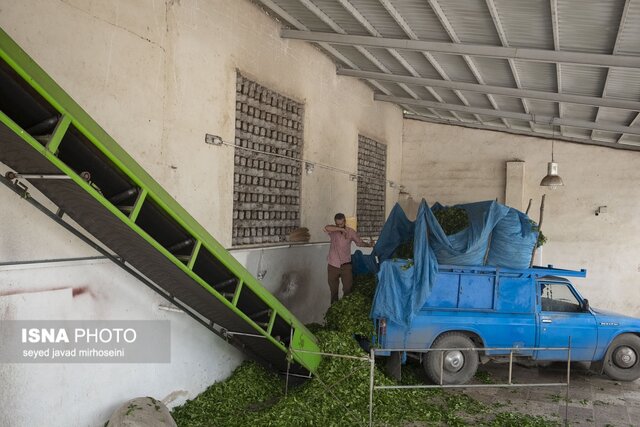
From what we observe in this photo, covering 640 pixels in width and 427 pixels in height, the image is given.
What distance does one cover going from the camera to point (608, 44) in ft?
25.7

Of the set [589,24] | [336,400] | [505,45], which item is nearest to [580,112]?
[505,45]

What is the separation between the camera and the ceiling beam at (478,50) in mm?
8094

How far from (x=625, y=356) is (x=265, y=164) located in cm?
684

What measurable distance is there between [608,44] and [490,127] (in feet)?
30.5

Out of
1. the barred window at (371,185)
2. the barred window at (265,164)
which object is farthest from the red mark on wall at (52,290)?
the barred window at (371,185)

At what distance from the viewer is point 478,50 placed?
9016mm

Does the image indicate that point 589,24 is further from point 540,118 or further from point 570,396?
point 540,118

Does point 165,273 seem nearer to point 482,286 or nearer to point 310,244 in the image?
point 482,286

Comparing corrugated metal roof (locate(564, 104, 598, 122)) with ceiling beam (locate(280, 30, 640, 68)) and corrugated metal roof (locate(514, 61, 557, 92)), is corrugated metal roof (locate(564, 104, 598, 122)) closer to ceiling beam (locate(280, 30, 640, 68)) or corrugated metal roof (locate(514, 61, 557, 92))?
corrugated metal roof (locate(514, 61, 557, 92))

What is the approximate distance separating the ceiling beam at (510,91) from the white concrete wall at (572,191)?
5749 mm

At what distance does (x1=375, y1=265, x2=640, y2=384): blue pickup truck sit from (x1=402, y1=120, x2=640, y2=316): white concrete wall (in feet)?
24.8

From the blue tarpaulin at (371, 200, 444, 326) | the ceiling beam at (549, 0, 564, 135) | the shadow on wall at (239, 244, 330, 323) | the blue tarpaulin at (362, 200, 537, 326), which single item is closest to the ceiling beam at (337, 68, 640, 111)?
the ceiling beam at (549, 0, 564, 135)

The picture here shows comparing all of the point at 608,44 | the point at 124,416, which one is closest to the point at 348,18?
the point at 608,44

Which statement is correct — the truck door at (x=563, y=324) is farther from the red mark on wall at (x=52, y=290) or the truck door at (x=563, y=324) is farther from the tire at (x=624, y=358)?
the red mark on wall at (x=52, y=290)
